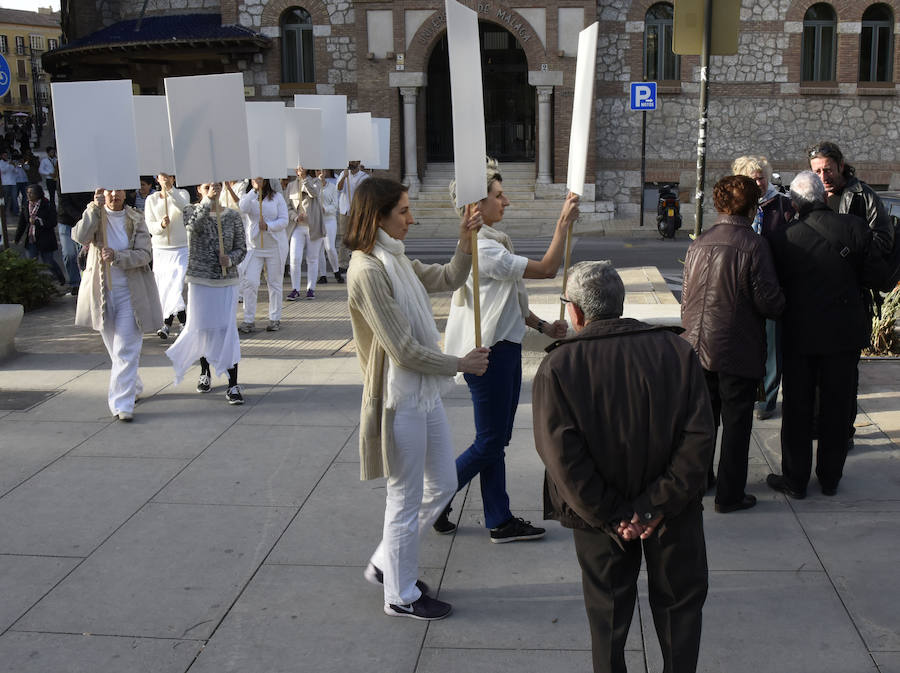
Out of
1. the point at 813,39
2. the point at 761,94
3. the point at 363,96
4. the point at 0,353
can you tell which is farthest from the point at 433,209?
the point at 0,353

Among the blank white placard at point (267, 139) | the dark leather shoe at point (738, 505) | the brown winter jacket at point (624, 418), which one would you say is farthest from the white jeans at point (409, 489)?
the blank white placard at point (267, 139)

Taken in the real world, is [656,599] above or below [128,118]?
below

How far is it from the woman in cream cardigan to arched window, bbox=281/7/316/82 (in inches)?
931

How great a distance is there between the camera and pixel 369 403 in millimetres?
4215

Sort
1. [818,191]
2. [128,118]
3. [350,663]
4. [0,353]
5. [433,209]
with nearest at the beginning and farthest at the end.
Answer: [350,663]
[818,191]
[128,118]
[0,353]
[433,209]

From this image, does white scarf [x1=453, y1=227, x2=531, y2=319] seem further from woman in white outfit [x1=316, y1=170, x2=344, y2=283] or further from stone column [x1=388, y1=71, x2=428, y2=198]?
stone column [x1=388, y1=71, x2=428, y2=198]

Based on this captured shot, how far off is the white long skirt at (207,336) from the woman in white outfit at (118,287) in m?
0.31

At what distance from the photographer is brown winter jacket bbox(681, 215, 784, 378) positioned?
5.27m

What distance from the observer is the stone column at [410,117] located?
→ 25.0 meters

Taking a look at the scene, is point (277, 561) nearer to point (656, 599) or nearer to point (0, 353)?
point (656, 599)

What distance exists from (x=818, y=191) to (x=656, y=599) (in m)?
2.94

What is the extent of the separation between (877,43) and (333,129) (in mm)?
17617

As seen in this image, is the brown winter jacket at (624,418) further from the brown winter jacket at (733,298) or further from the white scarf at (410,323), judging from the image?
the brown winter jacket at (733,298)

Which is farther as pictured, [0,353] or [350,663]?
[0,353]
